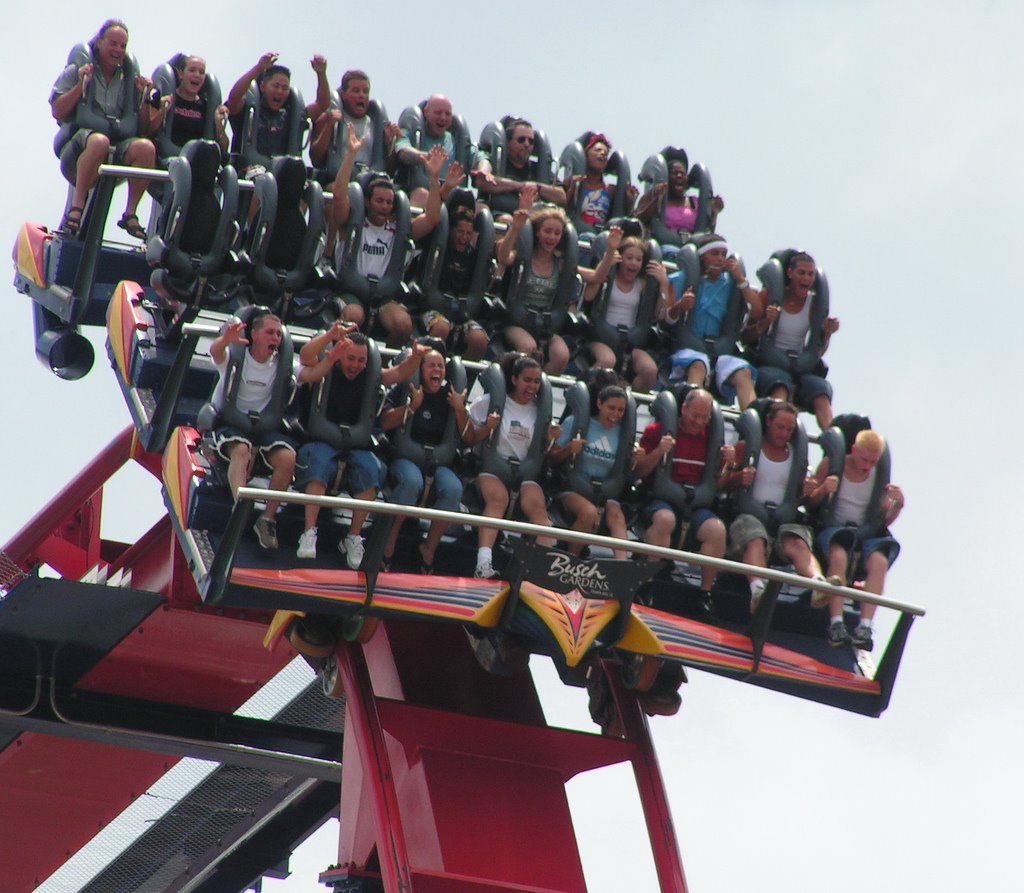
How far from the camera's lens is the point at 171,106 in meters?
12.4

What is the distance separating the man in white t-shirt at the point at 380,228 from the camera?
1119 centimetres

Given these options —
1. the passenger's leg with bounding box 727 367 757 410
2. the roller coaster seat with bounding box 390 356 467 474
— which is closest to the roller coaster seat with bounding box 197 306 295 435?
the roller coaster seat with bounding box 390 356 467 474

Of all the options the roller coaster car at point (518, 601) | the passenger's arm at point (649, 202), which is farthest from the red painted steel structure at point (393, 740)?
the passenger's arm at point (649, 202)

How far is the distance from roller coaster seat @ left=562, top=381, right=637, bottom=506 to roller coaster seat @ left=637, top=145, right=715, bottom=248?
386 cm

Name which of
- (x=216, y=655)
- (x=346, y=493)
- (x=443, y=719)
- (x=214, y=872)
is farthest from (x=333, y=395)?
(x=214, y=872)

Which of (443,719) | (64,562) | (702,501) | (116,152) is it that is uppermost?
(116,152)

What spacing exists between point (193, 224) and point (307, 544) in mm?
2210

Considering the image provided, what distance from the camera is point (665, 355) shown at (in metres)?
12.1

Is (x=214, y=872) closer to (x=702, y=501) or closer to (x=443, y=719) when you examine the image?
(x=443, y=719)

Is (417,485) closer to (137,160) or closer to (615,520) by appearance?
(615,520)

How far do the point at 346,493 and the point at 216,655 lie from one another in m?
2.22

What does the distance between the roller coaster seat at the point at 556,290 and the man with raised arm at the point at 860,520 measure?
1.93 metres

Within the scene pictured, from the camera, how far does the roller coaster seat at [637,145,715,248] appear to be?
13.8m

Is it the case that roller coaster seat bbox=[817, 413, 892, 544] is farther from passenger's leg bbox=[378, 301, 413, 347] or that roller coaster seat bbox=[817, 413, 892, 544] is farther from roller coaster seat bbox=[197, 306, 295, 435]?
roller coaster seat bbox=[197, 306, 295, 435]
